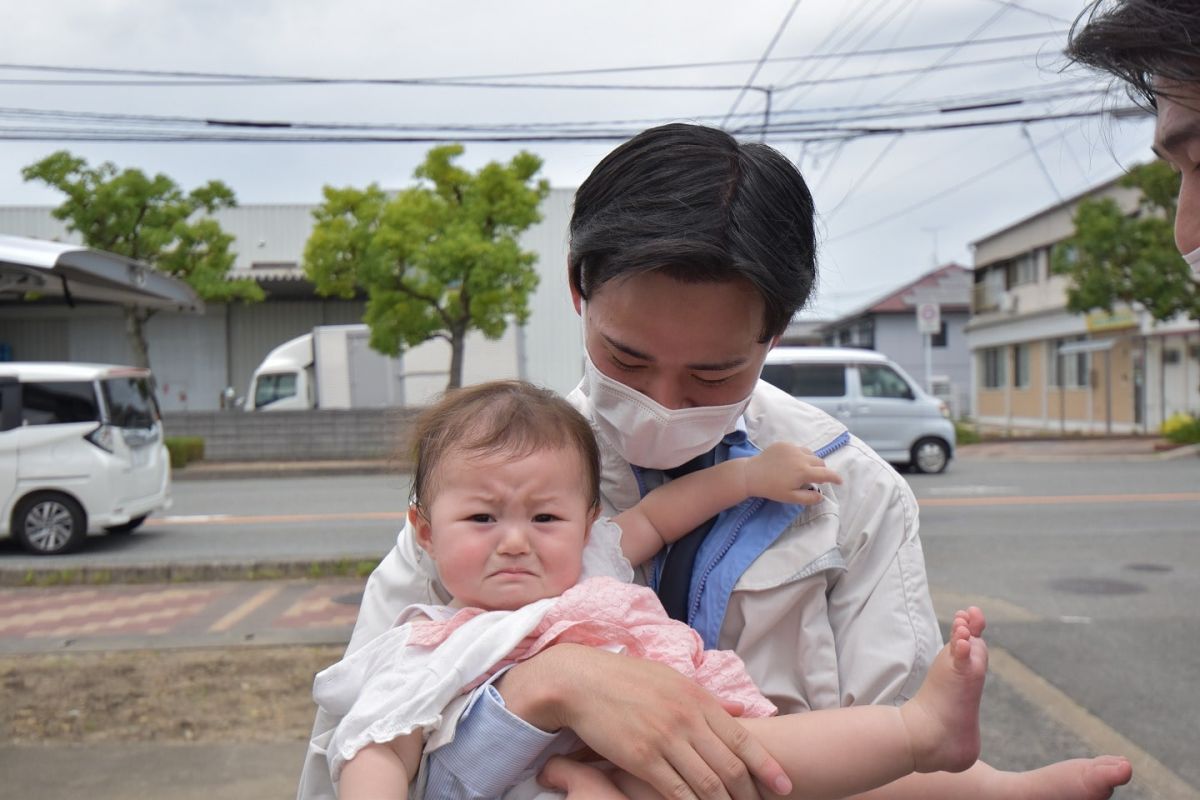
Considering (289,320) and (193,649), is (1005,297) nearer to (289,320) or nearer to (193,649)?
(289,320)

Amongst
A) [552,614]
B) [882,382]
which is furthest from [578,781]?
[882,382]

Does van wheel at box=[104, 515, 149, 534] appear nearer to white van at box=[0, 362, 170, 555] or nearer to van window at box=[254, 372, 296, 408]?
white van at box=[0, 362, 170, 555]

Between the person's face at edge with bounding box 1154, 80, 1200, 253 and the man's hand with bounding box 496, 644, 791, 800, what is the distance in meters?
1.00

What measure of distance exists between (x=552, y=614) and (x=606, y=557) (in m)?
0.17

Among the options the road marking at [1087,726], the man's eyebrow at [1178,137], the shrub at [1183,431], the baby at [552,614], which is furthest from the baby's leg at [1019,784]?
the shrub at [1183,431]

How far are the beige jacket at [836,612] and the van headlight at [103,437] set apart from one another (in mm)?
10009

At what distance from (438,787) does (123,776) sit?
333 centimetres

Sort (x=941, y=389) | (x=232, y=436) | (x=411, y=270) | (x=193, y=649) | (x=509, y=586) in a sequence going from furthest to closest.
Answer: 1. (x=941, y=389)
2. (x=232, y=436)
3. (x=411, y=270)
4. (x=193, y=649)
5. (x=509, y=586)

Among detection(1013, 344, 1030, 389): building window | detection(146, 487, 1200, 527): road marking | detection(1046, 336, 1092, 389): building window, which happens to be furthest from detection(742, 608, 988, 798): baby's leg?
detection(1013, 344, 1030, 389): building window

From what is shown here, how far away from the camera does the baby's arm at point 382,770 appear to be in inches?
56.9

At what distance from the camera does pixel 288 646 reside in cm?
612

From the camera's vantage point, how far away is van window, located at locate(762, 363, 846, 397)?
1551cm

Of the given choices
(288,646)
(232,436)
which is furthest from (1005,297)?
(288,646)

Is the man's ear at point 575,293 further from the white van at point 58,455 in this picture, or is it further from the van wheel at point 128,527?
the van wheel at point 128,527
